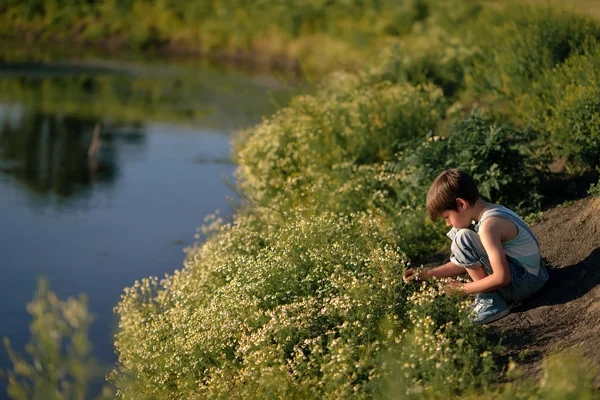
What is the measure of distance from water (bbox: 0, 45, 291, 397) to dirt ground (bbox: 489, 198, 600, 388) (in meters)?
4.43

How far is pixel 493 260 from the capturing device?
5.24 metres

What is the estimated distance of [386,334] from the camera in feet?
16.8

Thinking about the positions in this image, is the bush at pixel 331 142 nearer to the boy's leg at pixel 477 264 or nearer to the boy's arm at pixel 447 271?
the boy's arm at pixel 447 271

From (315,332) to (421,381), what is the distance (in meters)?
1.12

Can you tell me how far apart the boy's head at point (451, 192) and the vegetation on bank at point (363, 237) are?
482mm

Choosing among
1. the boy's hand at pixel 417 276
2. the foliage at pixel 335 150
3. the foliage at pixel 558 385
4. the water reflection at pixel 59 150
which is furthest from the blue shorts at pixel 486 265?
the water reflection at pixel 59 150

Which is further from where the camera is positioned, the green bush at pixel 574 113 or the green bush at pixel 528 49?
the green bush at pixel 528 49

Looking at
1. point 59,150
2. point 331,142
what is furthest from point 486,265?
point 59,150

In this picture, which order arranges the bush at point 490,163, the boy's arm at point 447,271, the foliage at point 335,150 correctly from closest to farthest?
the boy's arm at point 447,271 → the bush at point 490,163 → the foliage at point 335,150

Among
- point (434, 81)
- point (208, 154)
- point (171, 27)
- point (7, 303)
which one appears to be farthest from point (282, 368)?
point (171, 27)

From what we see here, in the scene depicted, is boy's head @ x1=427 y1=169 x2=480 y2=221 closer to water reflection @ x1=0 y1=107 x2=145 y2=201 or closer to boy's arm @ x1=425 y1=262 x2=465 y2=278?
boy's arm @ x1=425 y1=262 x2=465 y2=278

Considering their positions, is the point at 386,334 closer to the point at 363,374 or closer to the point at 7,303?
the point at 363,374

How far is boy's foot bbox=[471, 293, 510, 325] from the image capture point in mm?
5432

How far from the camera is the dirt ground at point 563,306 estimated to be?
4836mm
